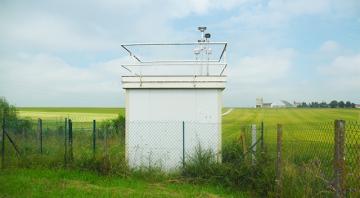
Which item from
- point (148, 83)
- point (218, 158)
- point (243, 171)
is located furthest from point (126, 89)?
point (243, 171)

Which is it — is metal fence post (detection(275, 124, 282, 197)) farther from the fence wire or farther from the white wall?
the white wall

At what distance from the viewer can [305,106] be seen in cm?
8619

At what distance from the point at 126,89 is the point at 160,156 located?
2.39 m

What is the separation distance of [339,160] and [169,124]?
7.65 m

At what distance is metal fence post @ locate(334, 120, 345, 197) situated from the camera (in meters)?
6.09

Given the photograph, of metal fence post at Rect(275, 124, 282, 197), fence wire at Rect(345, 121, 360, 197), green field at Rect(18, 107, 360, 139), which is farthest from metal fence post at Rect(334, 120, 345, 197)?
green field at Rect(18, 107, 360, 139)

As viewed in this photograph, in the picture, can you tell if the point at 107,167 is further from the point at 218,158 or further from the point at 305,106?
the point at 305,106

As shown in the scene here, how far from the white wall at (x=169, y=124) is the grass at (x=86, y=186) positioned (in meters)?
1.27

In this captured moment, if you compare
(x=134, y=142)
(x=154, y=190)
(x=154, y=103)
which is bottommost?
(x=154, y=190)

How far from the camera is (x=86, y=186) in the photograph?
11.1m

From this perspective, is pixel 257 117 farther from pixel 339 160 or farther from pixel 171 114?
pixel 339 160

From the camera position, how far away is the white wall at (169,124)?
43.0ft

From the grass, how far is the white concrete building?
4.33 ft

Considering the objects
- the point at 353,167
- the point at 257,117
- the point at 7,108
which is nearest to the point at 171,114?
the point at 353,167
